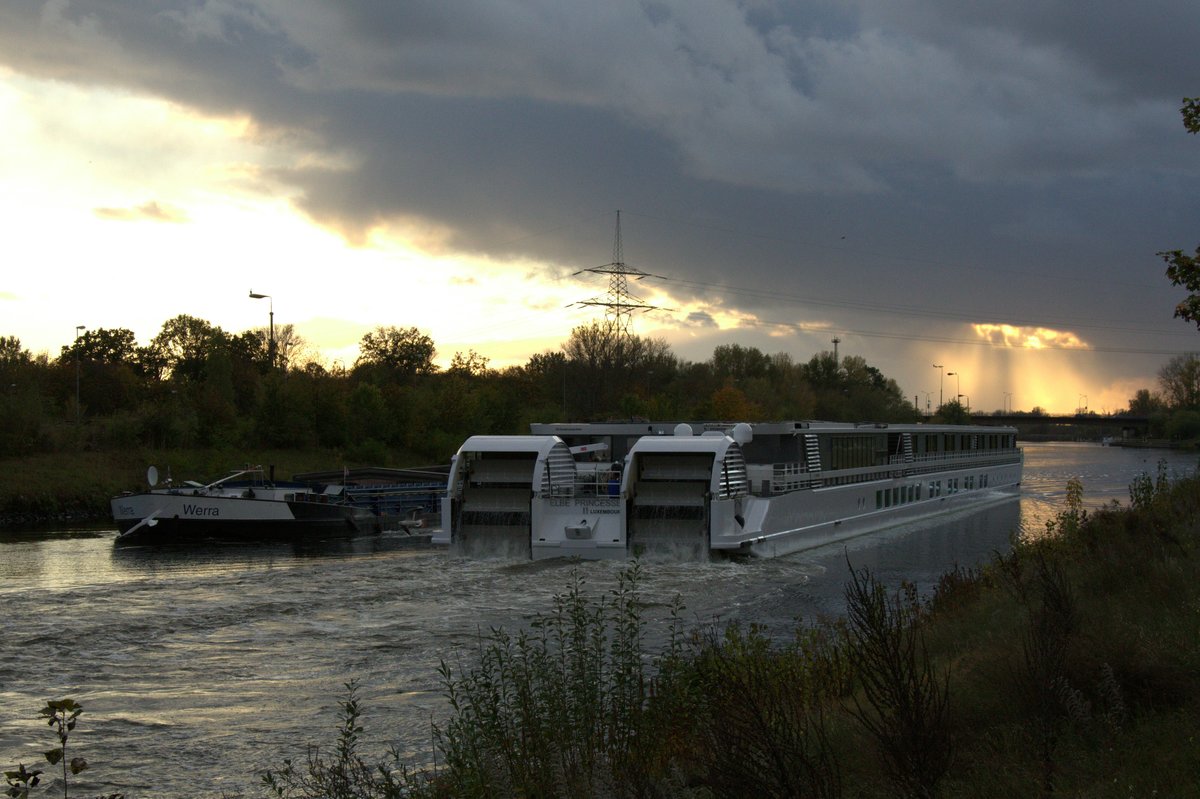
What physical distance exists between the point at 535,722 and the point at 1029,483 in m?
76.0

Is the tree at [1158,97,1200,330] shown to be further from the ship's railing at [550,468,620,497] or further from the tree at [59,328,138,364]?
the tree at [59,328,138,364]

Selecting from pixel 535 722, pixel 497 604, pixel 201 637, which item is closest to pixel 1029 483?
pixel 497 604

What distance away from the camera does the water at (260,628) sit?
41.6ft

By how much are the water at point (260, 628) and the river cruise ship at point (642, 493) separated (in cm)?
89

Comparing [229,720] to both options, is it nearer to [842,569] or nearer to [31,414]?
[842,569]

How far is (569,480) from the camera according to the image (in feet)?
100

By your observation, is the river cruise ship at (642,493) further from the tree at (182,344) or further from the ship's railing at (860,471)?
the tree at (182,344)

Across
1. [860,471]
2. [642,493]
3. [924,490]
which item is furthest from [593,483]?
[924,490]

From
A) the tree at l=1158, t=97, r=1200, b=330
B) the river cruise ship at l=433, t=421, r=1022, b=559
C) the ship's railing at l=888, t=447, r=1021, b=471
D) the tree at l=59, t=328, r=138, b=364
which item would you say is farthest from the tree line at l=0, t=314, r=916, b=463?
the tree at l=1158, t=97, r=1200, b=330

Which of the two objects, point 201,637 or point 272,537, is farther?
point 272,537

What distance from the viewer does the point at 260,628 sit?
19.6 metres

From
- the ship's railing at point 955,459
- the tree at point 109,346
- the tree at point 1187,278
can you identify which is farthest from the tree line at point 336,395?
the tree at point 1187,278

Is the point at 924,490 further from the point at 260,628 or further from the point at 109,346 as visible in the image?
the point at 109,346

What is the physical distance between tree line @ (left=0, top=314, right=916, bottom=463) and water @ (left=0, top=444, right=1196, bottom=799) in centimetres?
3301
